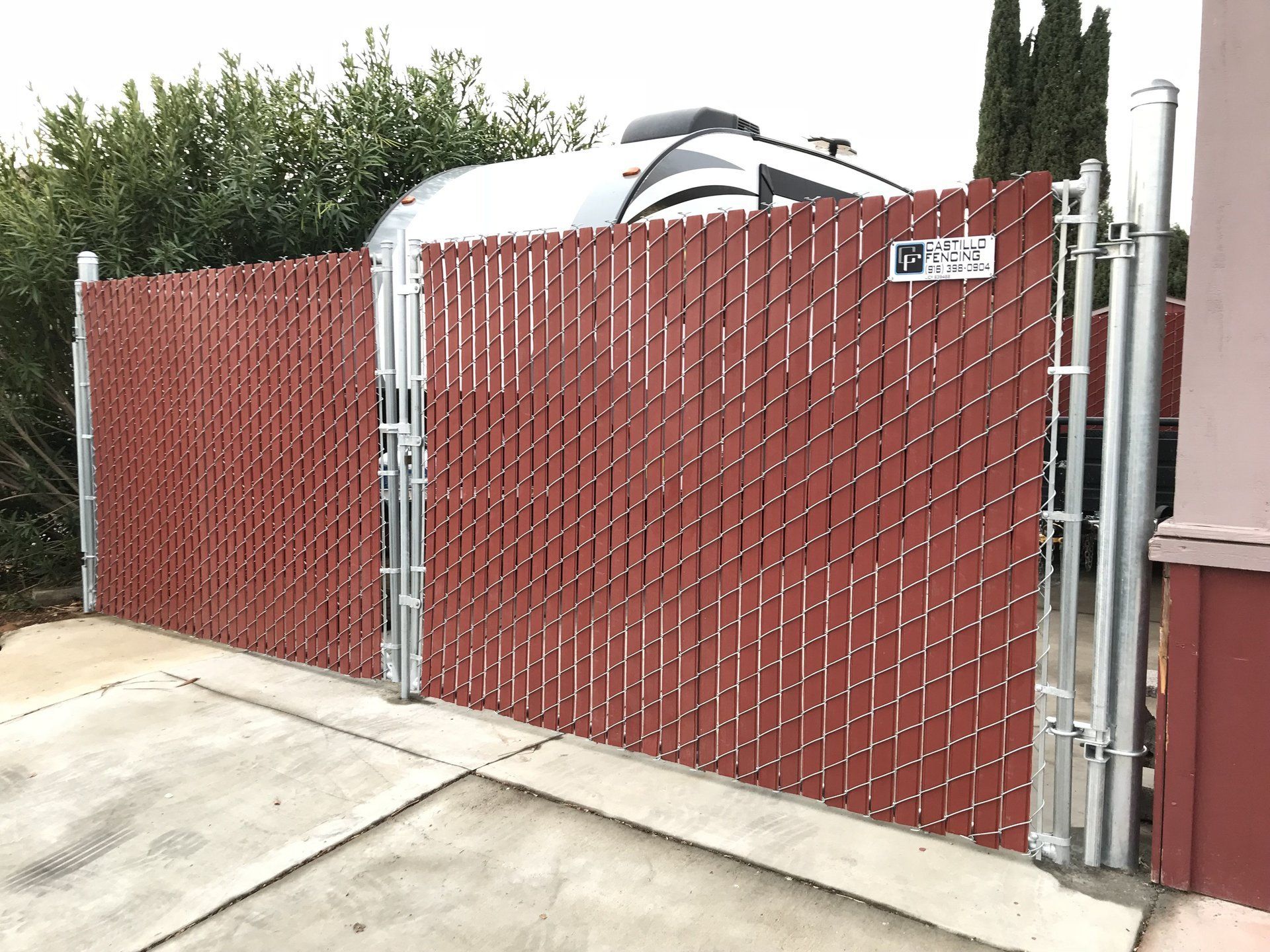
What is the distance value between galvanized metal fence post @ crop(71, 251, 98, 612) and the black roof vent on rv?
150 inches

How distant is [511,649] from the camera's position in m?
4.20

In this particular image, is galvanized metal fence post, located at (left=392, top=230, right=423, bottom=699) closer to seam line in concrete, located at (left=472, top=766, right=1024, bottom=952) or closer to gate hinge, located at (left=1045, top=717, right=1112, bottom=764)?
seam line in concrete, located at (left=472, top=766, right=1024, bottom=952)

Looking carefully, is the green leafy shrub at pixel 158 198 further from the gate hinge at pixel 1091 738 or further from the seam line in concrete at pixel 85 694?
the gate hinge at pixel 1091 738

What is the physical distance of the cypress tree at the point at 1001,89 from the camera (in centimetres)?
1622

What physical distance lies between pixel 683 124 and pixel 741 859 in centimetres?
479

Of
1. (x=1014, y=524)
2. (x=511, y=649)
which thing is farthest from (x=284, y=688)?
(x=1014, y=524)

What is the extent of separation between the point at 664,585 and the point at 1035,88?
15.8 meters

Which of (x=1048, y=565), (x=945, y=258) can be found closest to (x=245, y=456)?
(x=945, y=258)

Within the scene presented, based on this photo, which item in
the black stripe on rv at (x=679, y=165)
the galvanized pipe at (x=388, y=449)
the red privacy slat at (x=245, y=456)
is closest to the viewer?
the galvanized pipe at (x=388, y=449)

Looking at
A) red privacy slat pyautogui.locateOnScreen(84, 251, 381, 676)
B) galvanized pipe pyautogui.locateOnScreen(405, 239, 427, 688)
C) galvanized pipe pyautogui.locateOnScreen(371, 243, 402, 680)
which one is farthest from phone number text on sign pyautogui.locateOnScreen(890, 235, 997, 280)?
red privacy slat pyautogui.locateOnScreen(84, 251, 381, 676)

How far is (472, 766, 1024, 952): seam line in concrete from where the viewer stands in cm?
264

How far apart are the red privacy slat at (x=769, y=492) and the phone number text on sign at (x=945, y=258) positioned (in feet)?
0.12

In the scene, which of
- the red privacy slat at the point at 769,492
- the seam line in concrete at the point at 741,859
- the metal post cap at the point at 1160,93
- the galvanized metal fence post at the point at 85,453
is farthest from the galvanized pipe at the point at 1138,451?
the galvanized metal fence post at the point at 85,453

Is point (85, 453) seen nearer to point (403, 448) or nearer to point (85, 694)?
point (85, 694)
